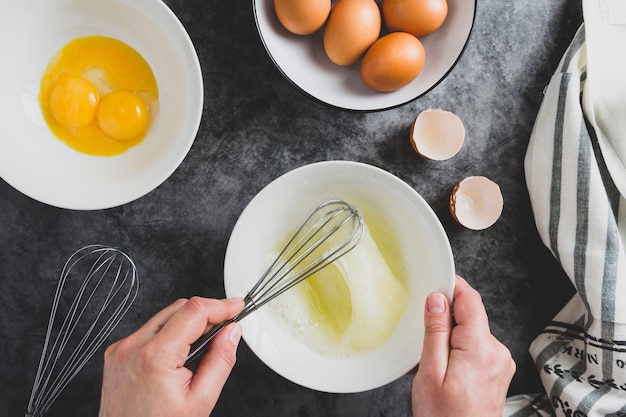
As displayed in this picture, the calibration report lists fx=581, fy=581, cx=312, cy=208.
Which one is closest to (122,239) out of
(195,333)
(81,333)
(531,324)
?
(81,333)

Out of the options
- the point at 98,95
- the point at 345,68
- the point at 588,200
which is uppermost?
the point at 98,95

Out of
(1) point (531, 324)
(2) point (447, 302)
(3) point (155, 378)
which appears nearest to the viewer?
(3) point (155, 378)

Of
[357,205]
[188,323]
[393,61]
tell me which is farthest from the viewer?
[357,205]

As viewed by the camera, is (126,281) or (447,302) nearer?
(447,302)

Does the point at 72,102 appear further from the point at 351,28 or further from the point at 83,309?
the point at 351,28

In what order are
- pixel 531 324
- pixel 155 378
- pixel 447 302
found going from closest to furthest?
1. pixel 155 378
2. pixel 447 302
3. pixel 531 324

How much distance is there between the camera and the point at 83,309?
3.91ft

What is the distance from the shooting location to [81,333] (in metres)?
1.19

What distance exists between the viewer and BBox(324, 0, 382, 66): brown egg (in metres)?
1.03

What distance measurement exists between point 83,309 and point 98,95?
435 millimetres

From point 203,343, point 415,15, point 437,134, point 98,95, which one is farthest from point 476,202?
point 98,95

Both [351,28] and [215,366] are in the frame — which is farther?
[351,28]

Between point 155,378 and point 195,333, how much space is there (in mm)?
88

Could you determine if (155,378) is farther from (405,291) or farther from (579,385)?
(579,385)
